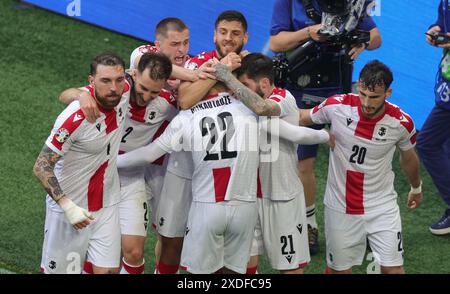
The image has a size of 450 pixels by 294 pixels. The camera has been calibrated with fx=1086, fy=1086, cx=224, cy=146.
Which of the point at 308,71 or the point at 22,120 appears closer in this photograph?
the point at 308,71

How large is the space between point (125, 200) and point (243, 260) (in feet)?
3.26

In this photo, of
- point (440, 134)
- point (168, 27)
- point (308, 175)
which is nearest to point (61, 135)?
point (168, 27)

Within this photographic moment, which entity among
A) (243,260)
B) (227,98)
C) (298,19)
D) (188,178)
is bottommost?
(243,260)

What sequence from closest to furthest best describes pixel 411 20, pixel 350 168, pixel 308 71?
pixel 350 168 → pixel 308 71 → pixel 411 20

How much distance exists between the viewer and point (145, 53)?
296 inches

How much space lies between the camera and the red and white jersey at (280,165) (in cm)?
768

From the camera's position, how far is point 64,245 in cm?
755

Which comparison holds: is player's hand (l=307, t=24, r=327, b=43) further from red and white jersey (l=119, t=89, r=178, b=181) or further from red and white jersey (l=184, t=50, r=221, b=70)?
red and white jersey (l=119, t=89, r=178, b=181)

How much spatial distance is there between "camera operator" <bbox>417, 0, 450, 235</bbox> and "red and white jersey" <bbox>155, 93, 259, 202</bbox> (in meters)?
2.43

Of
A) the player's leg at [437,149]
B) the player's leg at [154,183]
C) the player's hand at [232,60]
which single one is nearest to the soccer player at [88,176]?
the player's leg at [154,183]

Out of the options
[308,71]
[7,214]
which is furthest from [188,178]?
[7,214]

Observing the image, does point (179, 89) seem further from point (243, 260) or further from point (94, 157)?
point (243, 260)

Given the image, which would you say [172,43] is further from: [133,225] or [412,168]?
[412,168]

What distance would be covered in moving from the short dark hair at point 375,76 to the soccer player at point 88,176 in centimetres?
168
